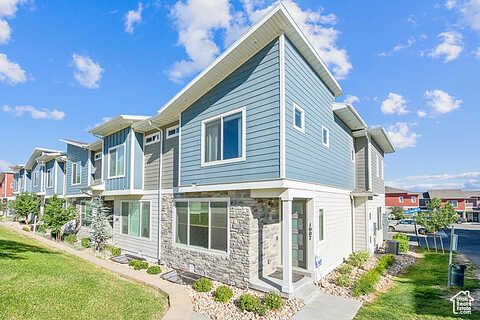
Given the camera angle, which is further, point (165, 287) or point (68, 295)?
point (165, 287)

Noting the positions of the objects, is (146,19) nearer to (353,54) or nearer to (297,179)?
(353,54)

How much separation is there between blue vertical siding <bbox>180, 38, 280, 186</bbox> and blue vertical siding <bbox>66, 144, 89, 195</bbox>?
1091 centimetres

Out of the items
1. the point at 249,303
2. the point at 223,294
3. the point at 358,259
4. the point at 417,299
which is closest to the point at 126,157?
the point at 223,294

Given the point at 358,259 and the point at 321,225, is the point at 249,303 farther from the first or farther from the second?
the point at 358,259

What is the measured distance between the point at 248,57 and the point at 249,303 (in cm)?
680

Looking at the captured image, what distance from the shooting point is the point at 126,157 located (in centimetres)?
1196

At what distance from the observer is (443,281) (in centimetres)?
909

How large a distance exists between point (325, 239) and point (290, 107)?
521cm

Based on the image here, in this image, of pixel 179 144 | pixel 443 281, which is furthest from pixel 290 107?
pixel 443 281

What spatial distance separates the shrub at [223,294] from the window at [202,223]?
127 centimetres

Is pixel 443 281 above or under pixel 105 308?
under

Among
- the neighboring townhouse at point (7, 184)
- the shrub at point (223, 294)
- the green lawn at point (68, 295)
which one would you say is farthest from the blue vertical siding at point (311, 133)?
the neighboring townhouse at point (7, 184)

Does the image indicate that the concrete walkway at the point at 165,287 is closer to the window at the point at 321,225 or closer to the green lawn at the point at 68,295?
the green lawn at the point at 68,295

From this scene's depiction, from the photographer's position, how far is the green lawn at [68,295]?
5.53m
